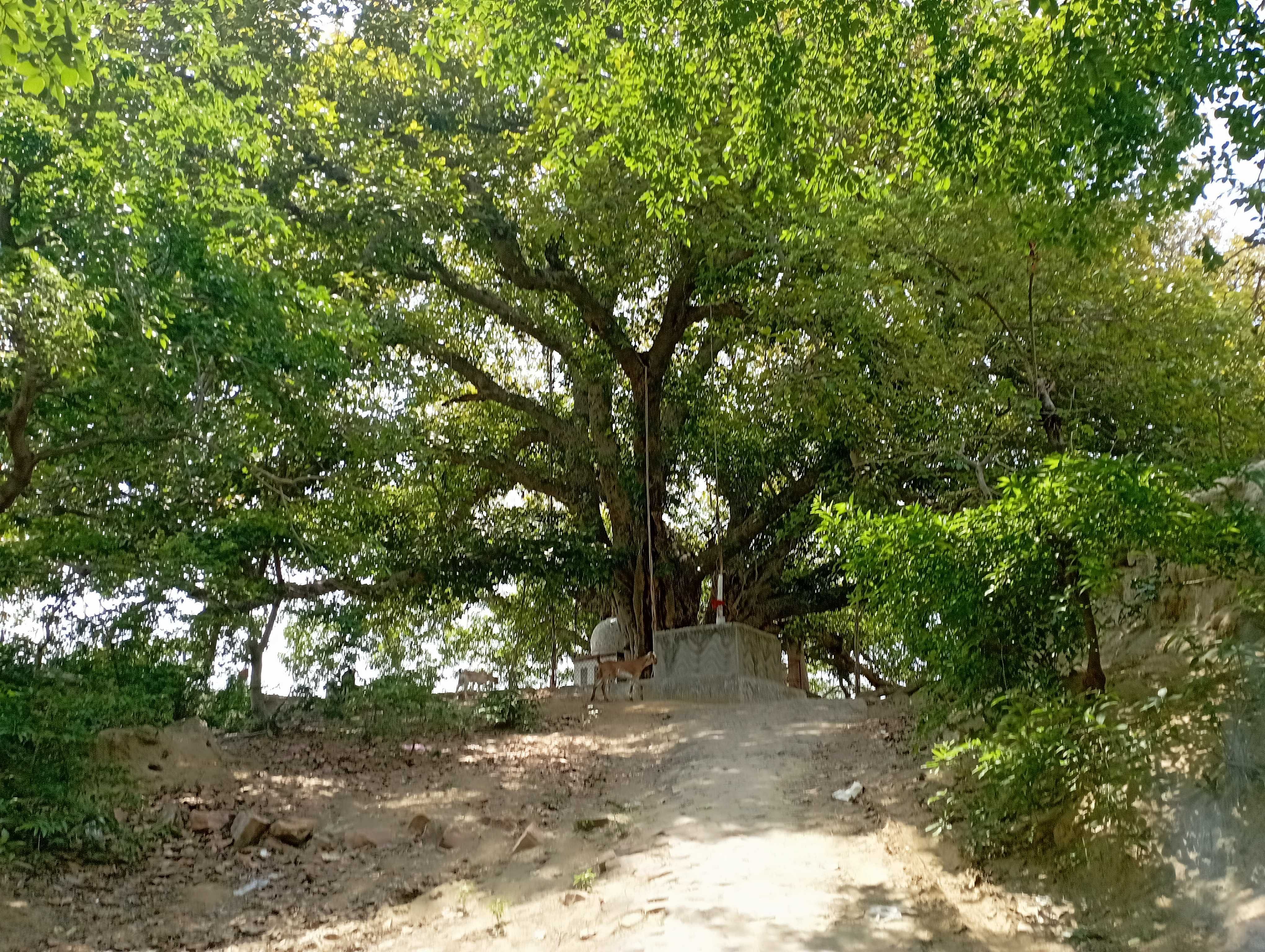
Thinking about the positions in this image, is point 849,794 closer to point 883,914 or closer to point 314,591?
point 883,914

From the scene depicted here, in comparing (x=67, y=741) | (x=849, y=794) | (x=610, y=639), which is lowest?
(x=849, y=794)

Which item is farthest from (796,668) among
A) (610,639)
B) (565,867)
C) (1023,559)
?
(1023,559)

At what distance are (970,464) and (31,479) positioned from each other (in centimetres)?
850

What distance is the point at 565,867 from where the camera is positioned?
19.9 ft

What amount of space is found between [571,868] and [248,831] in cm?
256

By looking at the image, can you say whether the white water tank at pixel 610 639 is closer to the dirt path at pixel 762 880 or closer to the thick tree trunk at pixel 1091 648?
the dirt path at pixel 762 880

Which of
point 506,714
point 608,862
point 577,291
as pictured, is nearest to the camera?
point 608,862

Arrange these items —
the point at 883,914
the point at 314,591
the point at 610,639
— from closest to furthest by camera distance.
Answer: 1. the point at 883,914
2. the point at 314,591
3. the point at 610,639

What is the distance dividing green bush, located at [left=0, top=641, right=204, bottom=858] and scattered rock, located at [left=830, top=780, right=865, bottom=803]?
480cm

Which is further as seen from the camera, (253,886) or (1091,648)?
(253,886)

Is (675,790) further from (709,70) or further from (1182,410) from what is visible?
(1182,410)

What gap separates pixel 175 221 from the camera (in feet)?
23.7

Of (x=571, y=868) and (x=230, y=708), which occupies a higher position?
(x=230, y=708)

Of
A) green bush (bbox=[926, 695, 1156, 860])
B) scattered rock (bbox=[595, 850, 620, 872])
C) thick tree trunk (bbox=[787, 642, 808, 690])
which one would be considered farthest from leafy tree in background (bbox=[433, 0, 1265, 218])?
thick tree trunk (bbox=[787, 642, 808, 690])
